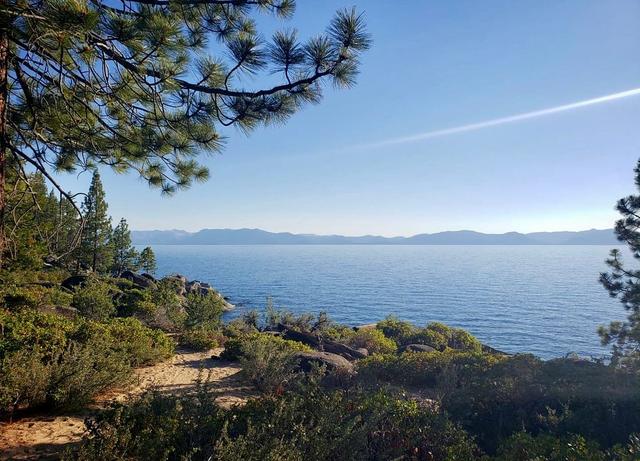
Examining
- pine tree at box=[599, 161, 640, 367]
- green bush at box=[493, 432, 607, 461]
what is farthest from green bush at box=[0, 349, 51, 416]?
pine tree at box=[599, 161, 640, 367]

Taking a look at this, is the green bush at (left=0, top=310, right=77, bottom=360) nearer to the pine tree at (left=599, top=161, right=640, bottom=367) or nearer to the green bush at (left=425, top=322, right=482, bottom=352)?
the pine tree at (left=599, top=161, right=640, bottom=367)

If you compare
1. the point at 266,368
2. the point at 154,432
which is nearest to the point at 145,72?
the point at 154,432

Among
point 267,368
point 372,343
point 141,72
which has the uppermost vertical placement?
point 141,72

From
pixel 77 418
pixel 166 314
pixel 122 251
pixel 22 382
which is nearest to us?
pixel 22 382

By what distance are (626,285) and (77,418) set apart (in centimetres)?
1384

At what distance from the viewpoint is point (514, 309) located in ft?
156

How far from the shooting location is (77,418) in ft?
18.1

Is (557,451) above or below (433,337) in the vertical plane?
above

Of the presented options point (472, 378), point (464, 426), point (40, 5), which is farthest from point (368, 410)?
point (40, 5)

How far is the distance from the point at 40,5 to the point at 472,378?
9626mm

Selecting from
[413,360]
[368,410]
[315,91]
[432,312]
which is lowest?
[432,312]

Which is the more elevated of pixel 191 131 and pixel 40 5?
pixel 40 5

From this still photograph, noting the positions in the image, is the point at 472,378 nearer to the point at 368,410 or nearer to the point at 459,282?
the point at 368,410

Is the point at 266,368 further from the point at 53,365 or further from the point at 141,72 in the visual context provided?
the point at 141,72
